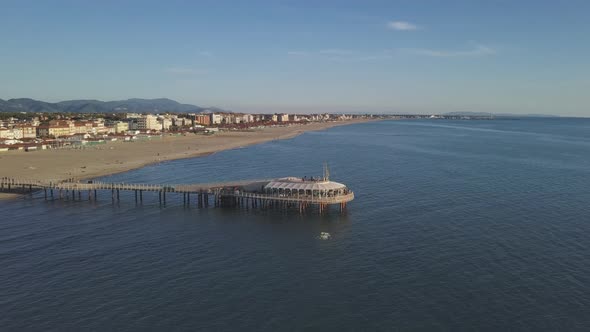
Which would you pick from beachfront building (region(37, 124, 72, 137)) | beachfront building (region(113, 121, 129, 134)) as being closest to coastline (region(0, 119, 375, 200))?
beachfront building (region(37, 124, 72, 137))

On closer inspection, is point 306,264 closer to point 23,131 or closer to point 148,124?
point 23,131

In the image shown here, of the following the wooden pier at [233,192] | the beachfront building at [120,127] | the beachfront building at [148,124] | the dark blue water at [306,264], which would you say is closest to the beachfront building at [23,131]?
the beachfront building at [120,127]

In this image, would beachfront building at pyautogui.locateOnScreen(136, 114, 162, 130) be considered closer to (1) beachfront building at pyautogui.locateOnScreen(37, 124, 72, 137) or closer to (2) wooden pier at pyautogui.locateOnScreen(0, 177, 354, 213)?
(1) beachfront building at pyautogui.locateOnScreen(37, 124, 72, 137)

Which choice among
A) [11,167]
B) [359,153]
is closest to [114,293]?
[11,167]

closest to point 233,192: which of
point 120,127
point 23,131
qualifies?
point 23,131

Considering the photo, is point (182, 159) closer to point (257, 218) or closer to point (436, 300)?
point (257, 218)
